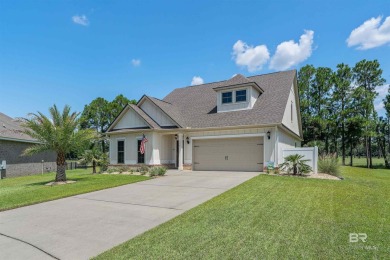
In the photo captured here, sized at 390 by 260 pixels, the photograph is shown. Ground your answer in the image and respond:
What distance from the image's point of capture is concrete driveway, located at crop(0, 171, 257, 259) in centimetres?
443

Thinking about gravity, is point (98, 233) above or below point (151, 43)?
below

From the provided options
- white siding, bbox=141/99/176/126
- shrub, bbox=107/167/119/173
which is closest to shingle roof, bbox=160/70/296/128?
white siding, bbox=141/99/176/126

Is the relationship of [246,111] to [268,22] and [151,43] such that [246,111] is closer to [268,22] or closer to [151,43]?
[268,22]

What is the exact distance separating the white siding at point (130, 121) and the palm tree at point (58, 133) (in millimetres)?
4817

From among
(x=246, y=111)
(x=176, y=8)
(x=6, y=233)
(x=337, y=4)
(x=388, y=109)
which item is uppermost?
(x=176, y=8)

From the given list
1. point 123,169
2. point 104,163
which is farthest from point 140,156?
point 104,163

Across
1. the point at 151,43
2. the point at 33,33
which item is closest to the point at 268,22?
the point at 151,43

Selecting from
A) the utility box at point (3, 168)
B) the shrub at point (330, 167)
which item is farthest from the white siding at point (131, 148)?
the shrub at point (330, 167)

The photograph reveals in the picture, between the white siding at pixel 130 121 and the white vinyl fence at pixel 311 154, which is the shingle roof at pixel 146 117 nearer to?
the white siding at pixel 130 121

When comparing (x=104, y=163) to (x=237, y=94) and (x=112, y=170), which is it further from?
(x=237, y=94)

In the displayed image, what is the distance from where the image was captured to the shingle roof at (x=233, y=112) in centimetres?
1550

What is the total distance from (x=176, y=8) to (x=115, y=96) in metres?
29.3

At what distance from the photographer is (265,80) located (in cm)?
1964

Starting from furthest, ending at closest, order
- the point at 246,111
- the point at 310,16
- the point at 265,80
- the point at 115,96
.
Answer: the point at 115,96 < the point at 265,80 < the point at 246,111 < the point at 310,16
